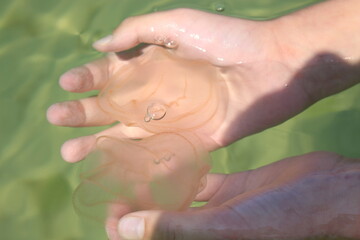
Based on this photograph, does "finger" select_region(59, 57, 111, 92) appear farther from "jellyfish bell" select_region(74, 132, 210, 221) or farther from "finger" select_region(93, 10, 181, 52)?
"jellyfish bell" select_region(74, 132, 210, 221)

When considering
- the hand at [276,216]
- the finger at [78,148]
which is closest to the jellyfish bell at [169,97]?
the finger at [78,148]

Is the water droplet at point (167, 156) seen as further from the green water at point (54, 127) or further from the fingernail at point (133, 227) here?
the fingernail at point (133, 227)

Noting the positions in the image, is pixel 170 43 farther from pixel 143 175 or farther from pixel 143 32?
pixel 143 175

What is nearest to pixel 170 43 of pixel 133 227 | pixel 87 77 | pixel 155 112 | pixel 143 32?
pixel 143 32

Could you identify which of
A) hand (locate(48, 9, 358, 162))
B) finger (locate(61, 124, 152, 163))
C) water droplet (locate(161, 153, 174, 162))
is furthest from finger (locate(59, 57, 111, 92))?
water droplet (locate(161, 153, 174, 162))

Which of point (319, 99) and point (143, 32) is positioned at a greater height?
point (143, 32)

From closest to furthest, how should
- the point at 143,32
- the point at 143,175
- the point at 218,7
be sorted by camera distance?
the point at 143,175
the point at 143,32
the point at 218,7
